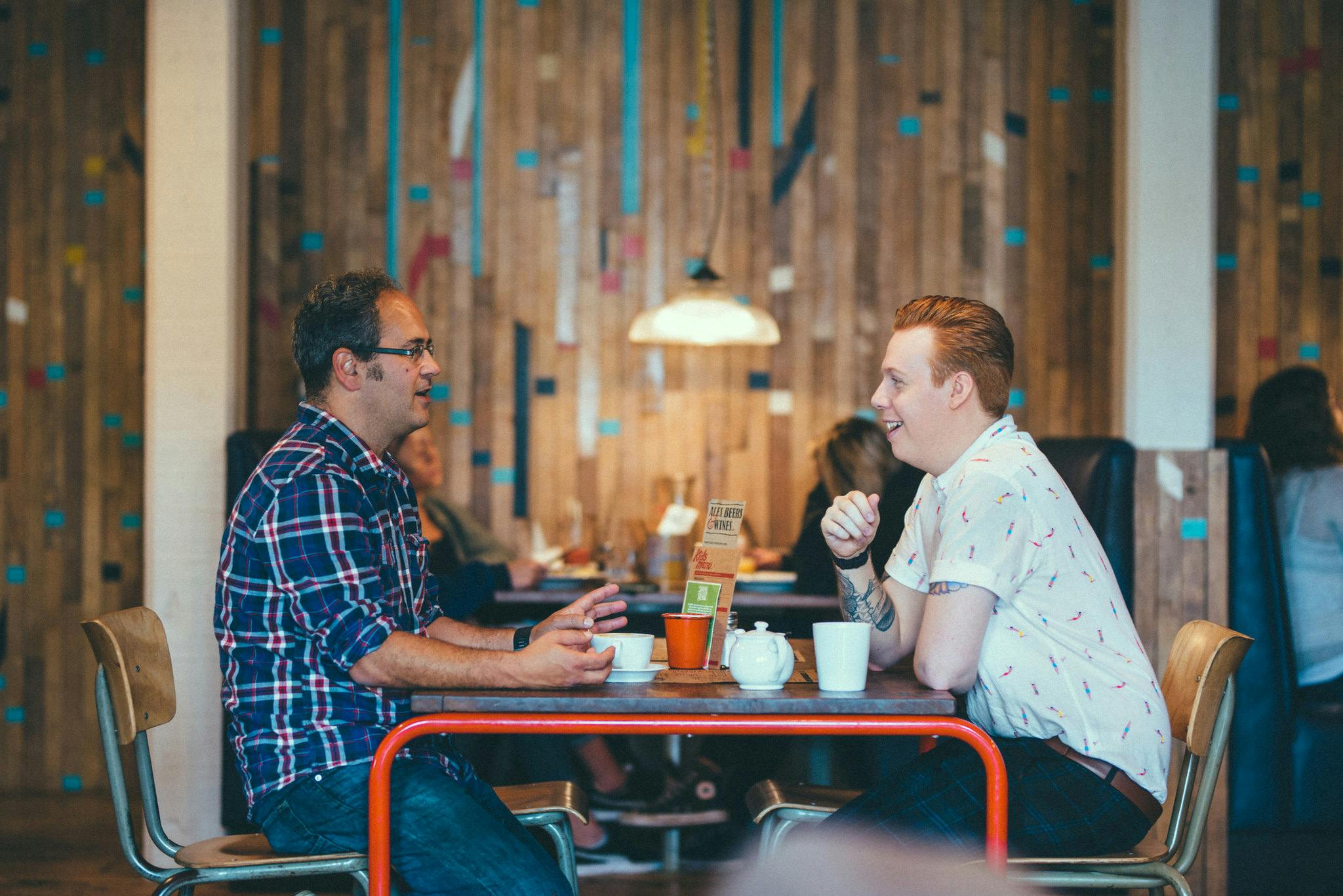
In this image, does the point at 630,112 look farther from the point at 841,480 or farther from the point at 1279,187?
the point at 1279,187

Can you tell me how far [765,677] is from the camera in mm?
1775

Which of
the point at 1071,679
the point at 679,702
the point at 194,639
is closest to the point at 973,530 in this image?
the point at 1071,679

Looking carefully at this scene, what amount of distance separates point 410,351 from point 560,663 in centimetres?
71

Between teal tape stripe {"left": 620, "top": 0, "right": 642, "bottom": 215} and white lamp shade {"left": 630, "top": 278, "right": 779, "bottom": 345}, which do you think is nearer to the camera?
white lamp shade {"left": 630, "top": 278, "right": 779, "bottom": 345}

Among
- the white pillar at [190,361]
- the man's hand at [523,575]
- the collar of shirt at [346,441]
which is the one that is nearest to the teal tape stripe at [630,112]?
the white pillar at [190,361]

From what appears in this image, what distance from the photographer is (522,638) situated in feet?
7.02

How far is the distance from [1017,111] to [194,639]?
3483 mm

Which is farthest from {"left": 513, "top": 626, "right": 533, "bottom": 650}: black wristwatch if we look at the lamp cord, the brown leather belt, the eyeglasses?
the lamp cord

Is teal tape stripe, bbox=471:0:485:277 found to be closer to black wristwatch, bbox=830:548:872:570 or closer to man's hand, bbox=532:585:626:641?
man's hand, bbox=532:585:626:641

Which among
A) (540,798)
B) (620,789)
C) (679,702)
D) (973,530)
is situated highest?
(973,530)

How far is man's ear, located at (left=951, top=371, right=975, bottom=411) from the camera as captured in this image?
6.55ft

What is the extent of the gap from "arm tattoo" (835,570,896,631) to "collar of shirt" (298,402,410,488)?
808 millimetres

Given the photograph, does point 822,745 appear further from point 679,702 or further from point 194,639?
point 679,702

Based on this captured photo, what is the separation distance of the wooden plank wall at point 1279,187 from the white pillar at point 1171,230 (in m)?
1.51
